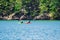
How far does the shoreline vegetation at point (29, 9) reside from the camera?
109 metres

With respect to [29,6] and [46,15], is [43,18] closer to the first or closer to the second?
[46,15]

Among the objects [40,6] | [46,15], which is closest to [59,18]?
[46,15]

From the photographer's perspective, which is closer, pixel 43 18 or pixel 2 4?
pixel 43 18

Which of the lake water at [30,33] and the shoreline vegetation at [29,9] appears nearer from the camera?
the lake water at [30,33]

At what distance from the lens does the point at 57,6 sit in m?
113

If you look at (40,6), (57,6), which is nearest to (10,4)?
(40,6)

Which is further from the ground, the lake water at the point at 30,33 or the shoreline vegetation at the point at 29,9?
the lake water at the point at 30,33

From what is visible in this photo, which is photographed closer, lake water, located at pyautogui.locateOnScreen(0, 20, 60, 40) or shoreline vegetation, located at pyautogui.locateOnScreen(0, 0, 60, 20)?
lake water, located at pyautogui.locateOnScreen(0, 20, 60, 40)

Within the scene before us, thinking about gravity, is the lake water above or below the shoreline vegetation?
above

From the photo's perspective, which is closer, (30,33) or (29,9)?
(30,33)

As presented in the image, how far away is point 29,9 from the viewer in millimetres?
116812

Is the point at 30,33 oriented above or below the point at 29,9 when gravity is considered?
above

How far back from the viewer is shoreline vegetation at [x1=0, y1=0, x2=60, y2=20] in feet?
359

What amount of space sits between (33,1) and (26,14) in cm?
822
